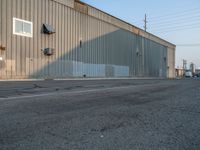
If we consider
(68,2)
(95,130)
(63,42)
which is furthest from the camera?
(68,2)

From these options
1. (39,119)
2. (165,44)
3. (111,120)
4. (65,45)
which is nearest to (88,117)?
(111,120)

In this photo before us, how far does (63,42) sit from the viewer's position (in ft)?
74.4

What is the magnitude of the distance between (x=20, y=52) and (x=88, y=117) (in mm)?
15507

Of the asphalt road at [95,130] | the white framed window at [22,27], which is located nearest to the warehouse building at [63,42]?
the white framed window at [22,27]

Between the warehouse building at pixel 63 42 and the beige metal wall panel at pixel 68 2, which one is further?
the beige metal wall panel at pixel 68 2

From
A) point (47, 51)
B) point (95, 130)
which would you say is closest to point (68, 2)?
point (47, 51)

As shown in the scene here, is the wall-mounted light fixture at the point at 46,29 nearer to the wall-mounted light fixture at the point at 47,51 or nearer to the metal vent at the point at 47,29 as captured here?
the metal vent at the point at 47,29

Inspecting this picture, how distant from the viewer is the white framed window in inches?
704

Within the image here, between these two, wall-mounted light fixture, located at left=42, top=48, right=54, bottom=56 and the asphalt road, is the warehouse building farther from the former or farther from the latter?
the asphalt road

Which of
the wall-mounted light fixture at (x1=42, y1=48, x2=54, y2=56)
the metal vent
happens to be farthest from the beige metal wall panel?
the wall-mounted light fixture at (x1=42, y1=48, x2=54, y2=56)

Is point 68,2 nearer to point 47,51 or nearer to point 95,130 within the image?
point 47,51

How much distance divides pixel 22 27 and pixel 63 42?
17.1 feet

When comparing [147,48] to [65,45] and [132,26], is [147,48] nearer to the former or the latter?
[132,26]

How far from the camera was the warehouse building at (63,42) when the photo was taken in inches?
697
